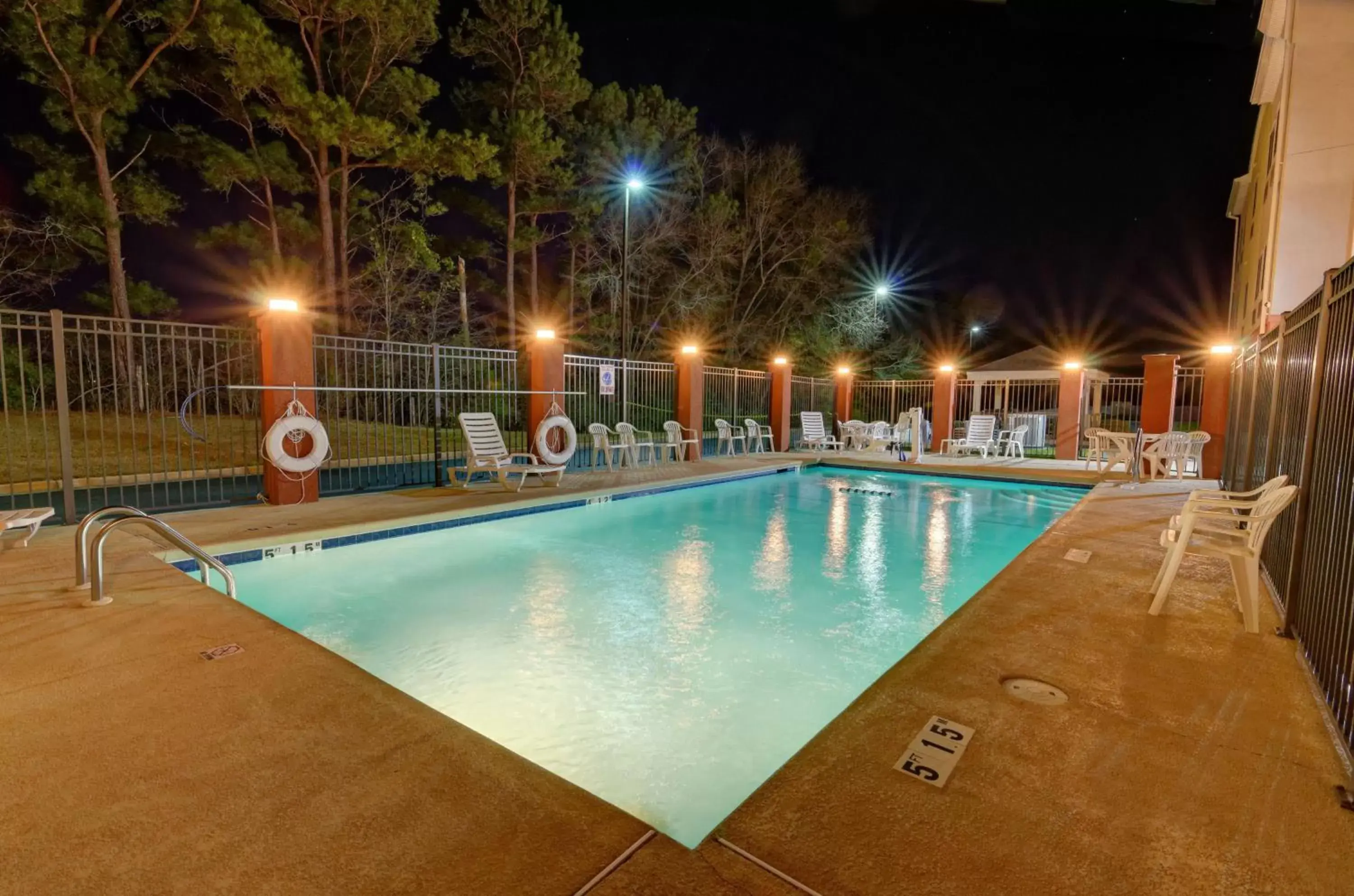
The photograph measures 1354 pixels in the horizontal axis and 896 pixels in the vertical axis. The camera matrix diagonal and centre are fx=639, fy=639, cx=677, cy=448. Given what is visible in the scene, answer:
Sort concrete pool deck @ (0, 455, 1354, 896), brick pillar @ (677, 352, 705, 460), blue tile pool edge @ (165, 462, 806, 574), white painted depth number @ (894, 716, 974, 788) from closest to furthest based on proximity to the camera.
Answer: concrete pool deck @ (0, 455, 1354, 896)
white painted depth number @ (894, 716, 974, 788)
blue tile pool edge @ (165, 462, 806, 574)
brick pillar @ (677, 352, 705, 460)

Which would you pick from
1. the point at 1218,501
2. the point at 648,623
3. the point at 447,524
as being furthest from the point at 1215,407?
the point at 447,524

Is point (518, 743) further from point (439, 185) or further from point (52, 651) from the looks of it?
point (439, 185)

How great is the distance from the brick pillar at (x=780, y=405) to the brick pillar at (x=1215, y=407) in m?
6.93

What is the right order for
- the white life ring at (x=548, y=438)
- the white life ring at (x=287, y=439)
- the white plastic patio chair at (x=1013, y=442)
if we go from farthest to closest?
the white plastic patio chair at (x=1013, y=442)
the white life ring at (x=548, y=438)
the white life ring at (x=287, y=439)

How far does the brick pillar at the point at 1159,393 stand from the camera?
10.4 metres

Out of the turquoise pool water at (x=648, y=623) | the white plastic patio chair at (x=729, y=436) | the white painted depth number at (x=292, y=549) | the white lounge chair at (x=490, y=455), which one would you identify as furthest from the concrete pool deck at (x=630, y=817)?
the white plastic patio chair at (x=729, y=436)

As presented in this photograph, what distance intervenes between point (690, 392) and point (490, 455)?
5016mm

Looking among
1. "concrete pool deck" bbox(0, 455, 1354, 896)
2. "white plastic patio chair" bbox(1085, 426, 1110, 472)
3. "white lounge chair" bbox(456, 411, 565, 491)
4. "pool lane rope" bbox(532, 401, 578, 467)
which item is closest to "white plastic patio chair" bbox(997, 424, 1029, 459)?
"white plastic patio chair" bbox(1085, 426, 1110, 472)

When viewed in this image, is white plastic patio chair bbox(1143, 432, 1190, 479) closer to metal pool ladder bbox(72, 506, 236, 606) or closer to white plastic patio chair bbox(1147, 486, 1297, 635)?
white plastic patio chair bbox(1147, 486, 1297, 635)

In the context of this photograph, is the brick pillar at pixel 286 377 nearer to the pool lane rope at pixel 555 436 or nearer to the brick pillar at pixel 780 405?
the pool lane rope at pixel 555 436

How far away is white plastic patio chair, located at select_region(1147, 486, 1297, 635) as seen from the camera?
2.80 metres

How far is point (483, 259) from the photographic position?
54.0ft

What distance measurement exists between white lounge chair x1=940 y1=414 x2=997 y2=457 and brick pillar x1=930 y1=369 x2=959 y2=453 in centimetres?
98

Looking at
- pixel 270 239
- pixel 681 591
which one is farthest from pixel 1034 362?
pixel 270 239
